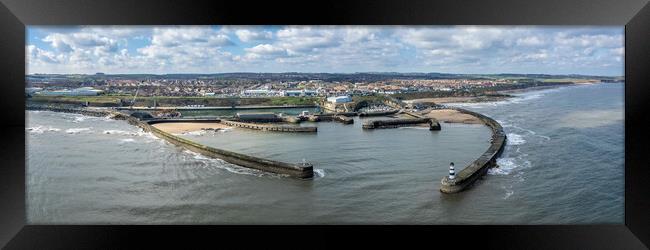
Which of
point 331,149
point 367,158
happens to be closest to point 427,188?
point 367,158

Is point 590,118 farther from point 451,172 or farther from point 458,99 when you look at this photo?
point 451,172

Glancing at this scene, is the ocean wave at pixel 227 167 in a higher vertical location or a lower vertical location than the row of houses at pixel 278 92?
lower

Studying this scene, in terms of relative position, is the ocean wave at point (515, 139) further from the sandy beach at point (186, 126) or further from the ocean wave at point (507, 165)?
the sandy beach at point (186, 126)

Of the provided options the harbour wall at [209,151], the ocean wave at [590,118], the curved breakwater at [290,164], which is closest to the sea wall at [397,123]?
the curved breakwater at [290,164]

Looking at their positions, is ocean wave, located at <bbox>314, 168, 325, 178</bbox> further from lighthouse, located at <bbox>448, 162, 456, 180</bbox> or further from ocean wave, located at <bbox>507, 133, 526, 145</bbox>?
ocean wave, located at <bbox>507, 133, 526, 145</bbox>

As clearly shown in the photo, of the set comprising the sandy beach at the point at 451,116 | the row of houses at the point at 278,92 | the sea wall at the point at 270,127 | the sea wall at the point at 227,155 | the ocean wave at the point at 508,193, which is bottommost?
the ocean wave at the point at 508,193

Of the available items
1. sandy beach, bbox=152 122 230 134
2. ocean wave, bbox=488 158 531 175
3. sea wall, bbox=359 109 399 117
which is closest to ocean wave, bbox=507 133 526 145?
ocean wave, bbox=488 158 531 175

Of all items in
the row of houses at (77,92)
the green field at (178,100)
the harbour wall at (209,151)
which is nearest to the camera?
the row of houses at (77,92)
